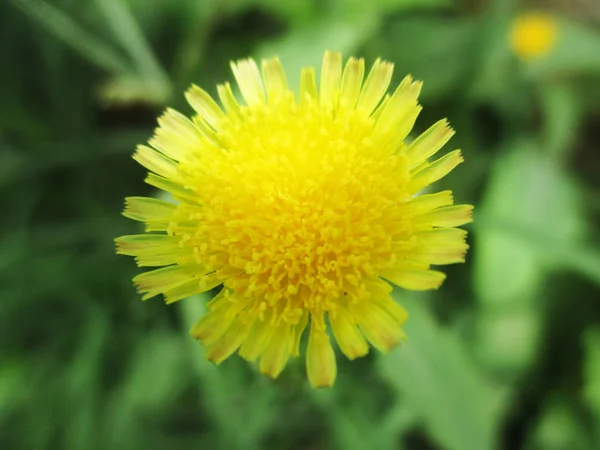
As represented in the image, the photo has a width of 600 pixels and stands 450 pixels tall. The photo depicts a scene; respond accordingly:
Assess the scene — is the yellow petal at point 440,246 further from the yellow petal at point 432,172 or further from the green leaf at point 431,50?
the green leaf at point 431,50

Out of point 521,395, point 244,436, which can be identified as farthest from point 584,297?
point 244,436

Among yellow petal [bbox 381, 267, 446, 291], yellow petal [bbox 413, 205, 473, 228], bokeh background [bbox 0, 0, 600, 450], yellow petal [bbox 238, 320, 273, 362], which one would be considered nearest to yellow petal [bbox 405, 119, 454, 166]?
yellow petal [bbox 413, 205, 473, 228]

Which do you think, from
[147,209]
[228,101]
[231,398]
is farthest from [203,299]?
[228,101]

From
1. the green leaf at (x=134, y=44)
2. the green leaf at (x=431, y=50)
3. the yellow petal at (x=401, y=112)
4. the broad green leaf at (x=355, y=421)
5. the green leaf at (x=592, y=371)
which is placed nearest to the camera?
the yellow petal at (x=401, y=112)

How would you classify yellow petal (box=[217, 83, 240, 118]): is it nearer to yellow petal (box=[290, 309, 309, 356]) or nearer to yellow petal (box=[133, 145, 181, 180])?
yellow petal (box=[133, 145, 181, 180])

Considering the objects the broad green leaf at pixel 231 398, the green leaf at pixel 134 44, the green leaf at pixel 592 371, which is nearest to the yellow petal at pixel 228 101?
the broad green leaf at pixel 231 398

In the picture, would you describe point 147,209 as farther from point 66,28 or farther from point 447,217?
point 66,28
